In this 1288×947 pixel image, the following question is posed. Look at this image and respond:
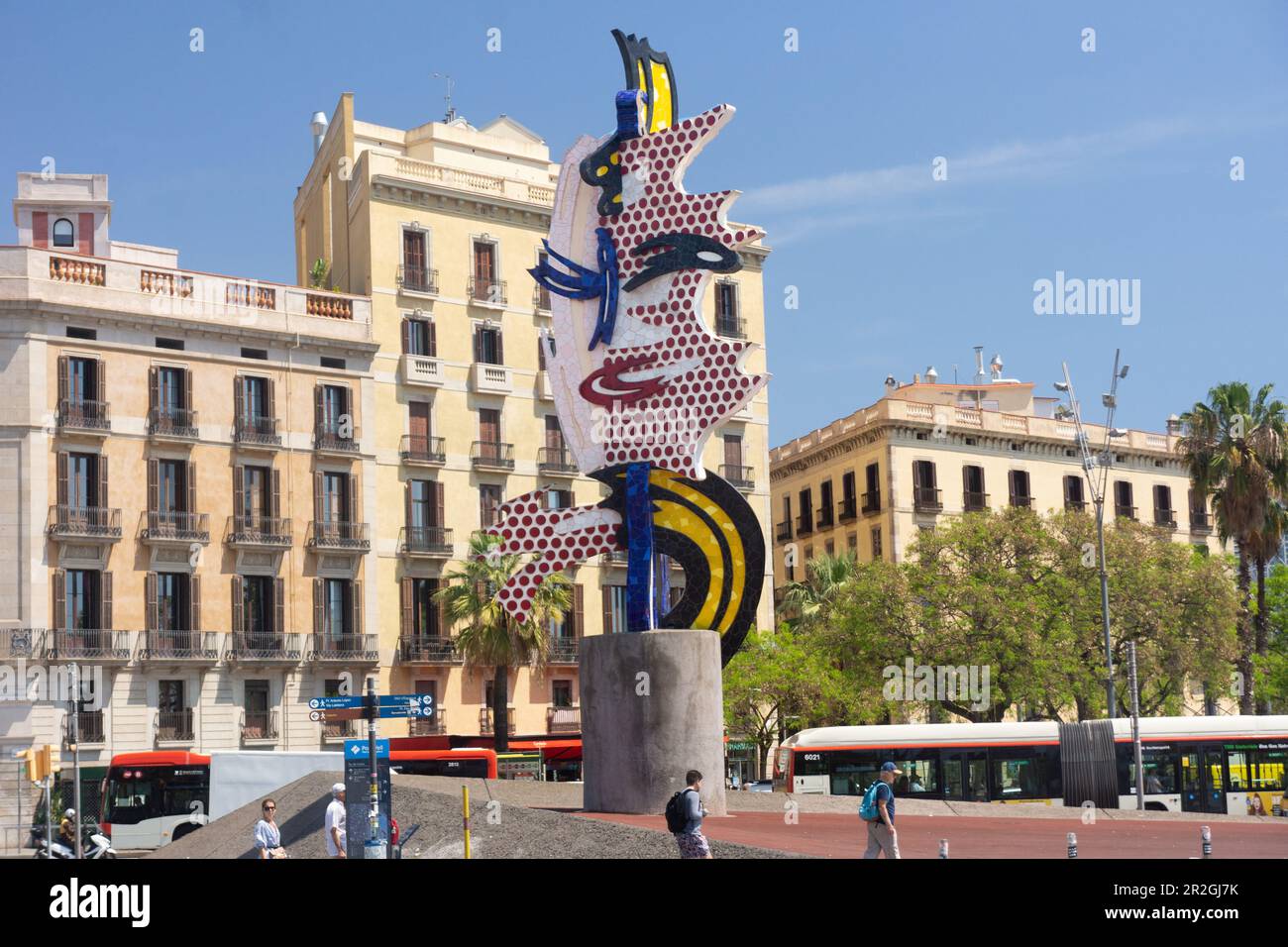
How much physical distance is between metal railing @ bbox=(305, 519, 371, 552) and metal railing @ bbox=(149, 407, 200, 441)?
490 cm

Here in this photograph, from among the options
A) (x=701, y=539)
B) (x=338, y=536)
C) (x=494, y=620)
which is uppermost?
(x=338, y=536)

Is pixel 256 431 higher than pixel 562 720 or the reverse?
higher

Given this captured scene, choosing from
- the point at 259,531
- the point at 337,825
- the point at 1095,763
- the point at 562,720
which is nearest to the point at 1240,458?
the point at 1095,763

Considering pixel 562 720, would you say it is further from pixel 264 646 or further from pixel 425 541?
pixel 264 646

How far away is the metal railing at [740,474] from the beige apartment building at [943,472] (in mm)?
8870

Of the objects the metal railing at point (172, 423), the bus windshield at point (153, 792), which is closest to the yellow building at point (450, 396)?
the metal railing at point (172, 423)

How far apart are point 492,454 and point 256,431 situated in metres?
8.66

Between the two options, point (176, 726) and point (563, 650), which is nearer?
point (176, 726)

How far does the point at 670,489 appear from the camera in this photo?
1133 inches

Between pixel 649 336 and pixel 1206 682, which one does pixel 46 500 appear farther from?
pixel 1206 682

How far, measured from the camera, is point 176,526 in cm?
5247

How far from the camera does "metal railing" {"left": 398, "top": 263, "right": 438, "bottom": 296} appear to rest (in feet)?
193
